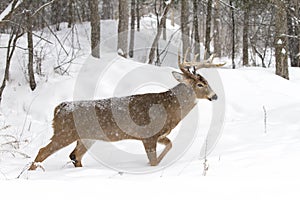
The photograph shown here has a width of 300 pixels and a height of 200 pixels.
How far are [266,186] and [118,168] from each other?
2264 millimetres

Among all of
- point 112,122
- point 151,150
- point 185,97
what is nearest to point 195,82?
point 185,97

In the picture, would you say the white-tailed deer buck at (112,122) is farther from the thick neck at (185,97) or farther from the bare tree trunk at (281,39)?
the bare tree trunk at (281,39)

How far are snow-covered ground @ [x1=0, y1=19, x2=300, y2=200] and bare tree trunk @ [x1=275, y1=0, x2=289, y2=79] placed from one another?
16.9 inches

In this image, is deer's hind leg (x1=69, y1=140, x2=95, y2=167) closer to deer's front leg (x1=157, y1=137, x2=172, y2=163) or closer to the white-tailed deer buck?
the white-tailed deer buck

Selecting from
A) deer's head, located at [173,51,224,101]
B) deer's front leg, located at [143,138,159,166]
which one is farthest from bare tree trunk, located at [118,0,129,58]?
deer's front leg, located at [143,138,159,166]

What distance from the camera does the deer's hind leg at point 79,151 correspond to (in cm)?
543

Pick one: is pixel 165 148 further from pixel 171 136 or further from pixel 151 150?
pixel 171 136

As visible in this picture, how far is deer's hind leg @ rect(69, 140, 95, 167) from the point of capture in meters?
5.43

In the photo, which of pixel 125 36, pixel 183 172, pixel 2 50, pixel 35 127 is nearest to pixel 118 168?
pixel 183 172

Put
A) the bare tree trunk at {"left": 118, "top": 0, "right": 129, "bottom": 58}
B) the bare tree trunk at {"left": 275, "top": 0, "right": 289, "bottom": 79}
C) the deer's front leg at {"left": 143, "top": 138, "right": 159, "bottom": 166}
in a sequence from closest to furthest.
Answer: the deer's front leg at {"left": 143, "top": 138, "right": 159, "bottom": 166}, the bare tree trunk at {"left": 275, "top": 0, "right": 289, "bottom": 79}, the bare tree trunk at {"left": 118, "top": 0, "right": 129, "bottom": 58}

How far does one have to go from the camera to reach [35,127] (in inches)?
291

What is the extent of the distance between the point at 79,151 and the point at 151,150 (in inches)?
39.4

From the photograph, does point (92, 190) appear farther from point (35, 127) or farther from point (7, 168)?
point (35, 127)

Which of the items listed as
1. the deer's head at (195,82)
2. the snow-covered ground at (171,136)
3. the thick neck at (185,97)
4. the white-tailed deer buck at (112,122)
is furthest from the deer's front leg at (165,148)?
the deer's head at (195,82)
